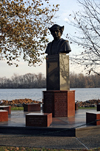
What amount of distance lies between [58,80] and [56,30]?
253cm

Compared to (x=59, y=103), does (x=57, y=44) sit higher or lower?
→ higher

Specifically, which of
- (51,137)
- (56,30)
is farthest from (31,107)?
(51,137)

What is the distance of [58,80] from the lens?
36.9ft

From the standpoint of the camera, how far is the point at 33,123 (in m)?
8.65

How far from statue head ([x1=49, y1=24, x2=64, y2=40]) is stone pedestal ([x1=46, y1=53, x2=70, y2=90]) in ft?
3.41

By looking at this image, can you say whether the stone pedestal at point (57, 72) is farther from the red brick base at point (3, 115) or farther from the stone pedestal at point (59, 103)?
the red brick base at point (3, 115)

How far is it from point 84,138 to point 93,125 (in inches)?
38.2

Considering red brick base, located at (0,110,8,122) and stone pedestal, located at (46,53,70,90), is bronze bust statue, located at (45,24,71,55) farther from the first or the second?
red brick base, located at (0,110,8,122)

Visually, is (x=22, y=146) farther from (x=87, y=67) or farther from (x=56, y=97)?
(x=87, y=67)

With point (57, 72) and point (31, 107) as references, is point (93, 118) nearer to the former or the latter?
point (57, 72)

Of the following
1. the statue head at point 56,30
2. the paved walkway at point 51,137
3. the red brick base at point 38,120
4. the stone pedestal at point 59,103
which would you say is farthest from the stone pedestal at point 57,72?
the paved walkway at point 51,137

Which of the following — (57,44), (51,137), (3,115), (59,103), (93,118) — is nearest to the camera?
(51,137)

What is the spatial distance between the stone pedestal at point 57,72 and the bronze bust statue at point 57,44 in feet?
0.85

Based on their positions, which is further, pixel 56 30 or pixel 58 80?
pixel 56 30
